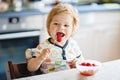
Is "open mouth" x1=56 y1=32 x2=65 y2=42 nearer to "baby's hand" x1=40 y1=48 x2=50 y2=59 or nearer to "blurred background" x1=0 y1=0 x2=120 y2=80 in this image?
"baby's hand" x1=40 y1=48 x2=50 y2=59

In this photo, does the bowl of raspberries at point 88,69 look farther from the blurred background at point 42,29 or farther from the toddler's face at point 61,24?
the blurred background at point 42,29

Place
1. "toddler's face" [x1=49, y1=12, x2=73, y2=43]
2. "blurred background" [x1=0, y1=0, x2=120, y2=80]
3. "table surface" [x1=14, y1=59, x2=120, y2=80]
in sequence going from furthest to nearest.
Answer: "blurred background" [x1=0, y1=0, x2=120, y2=80], "toddler's face" [x1=49, y1=12, x2=73, y2=43], "table surface" [x1=14, y1=59, x2=120, y2=80]

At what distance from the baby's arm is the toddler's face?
175mm

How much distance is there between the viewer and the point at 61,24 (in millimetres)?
1419

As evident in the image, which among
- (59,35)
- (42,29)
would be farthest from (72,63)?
(42,29)

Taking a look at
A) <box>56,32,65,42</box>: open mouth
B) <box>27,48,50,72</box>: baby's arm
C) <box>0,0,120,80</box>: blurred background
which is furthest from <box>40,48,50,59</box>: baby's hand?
<box>0,0,120,80</box>: blurred background

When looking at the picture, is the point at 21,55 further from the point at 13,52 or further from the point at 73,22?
the point at 73,22

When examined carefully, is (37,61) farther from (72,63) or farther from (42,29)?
(42,29)

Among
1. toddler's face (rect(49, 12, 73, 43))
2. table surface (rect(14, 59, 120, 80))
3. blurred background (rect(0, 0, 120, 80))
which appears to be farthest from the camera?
blurred background (rect(0, 0, 120, 80))

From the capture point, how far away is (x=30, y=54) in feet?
4.66

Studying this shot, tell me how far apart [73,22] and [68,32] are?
73 mm

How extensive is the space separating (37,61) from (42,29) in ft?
4.31

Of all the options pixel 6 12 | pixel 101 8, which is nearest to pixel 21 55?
pixel 6 12

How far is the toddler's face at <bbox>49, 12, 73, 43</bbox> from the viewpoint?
1.42m
